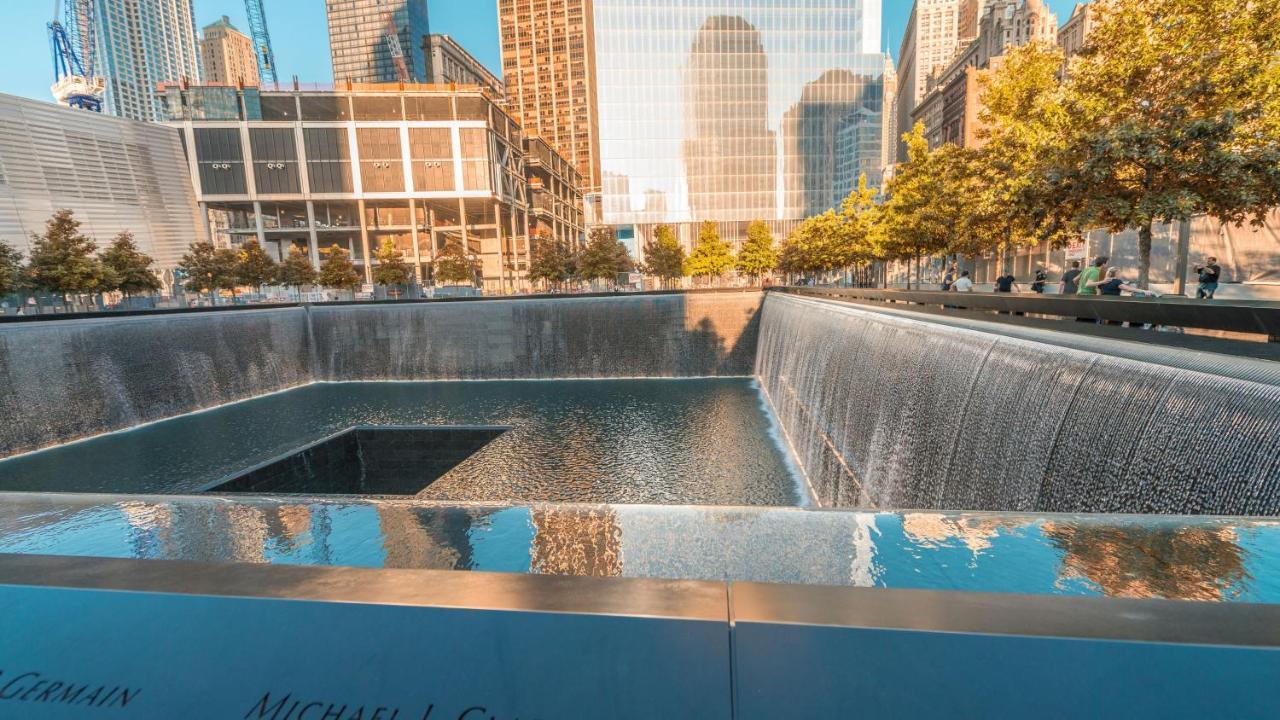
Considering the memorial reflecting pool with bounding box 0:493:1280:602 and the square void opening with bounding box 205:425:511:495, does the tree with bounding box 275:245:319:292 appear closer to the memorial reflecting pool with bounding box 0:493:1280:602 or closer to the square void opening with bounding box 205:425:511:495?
the square void opening with bounding box 205:425:511:495

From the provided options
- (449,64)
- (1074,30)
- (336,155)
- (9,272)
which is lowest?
(9,272)

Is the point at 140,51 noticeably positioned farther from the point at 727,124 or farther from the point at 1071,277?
the point at 1071,277

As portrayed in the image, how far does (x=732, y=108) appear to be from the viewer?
62.1m

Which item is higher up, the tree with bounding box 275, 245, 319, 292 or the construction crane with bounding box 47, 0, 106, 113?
the construction crane with bounding box 47, 0, 106, 113

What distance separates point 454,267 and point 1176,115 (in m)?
42.5

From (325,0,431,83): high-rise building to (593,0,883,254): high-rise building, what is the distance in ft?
359

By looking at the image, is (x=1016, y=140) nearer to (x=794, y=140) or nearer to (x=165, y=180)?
(x=794, y=140)

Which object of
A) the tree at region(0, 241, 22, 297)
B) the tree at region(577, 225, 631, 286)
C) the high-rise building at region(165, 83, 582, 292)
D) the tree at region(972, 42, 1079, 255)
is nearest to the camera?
the tree at region(972, 42, 1079, 255)

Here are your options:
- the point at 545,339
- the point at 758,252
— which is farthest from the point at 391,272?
the point at 758,252

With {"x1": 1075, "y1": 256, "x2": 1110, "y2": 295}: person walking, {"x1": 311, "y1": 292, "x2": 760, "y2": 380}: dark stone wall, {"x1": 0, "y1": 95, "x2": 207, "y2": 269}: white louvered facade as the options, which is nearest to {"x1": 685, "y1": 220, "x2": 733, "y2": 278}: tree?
{"x1": 311, "y1": 292, "x2": 760, "y2": 380}: dark stone wall

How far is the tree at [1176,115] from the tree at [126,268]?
3423 centimetres

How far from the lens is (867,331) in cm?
769

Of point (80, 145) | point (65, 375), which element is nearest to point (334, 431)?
point (65, 375)

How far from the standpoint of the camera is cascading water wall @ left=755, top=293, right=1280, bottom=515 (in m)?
2.56
